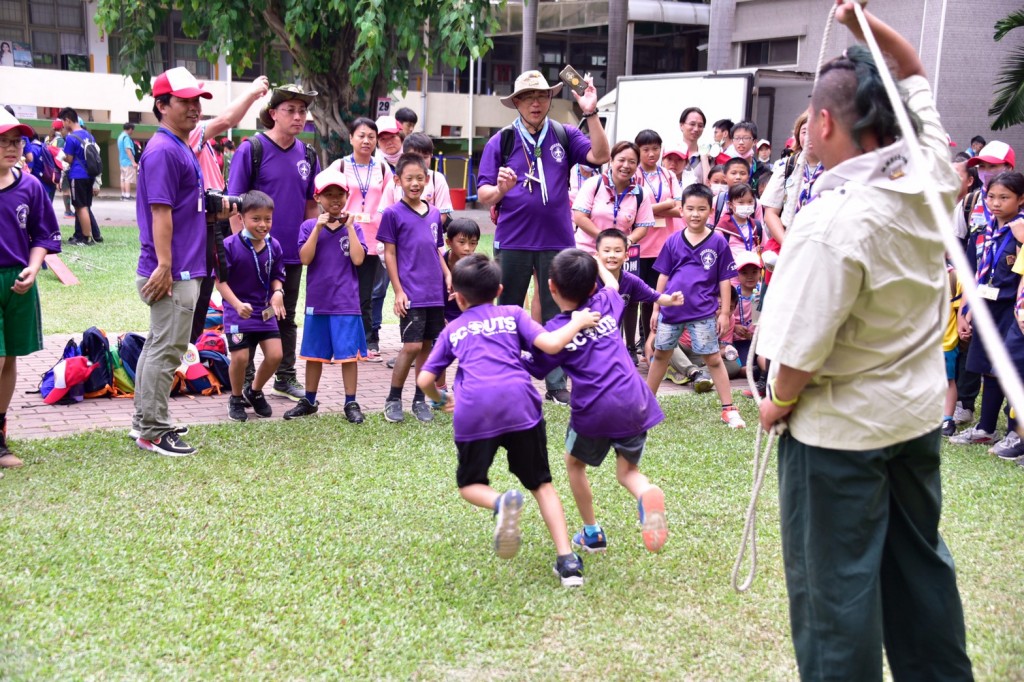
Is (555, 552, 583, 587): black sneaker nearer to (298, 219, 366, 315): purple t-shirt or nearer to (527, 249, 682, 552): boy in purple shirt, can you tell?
(527, 249, 682, 552): boy in purple shirt

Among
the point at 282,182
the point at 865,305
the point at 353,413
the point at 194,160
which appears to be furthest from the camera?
the point at 282,182

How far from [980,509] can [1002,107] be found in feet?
41.8

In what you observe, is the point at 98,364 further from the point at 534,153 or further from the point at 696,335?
the point at 696,335

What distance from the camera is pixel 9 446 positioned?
227 inches

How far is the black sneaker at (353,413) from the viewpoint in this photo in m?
6.56

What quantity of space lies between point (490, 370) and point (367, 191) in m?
4.28

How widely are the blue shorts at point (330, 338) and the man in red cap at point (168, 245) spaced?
39.9 inches

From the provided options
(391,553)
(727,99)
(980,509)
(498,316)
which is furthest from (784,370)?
(727,99)

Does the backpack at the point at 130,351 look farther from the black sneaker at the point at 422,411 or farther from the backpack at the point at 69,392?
the black sneaker at the point at 422,411

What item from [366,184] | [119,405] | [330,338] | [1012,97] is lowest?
[119,405]

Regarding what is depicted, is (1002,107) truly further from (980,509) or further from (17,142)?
(17,142)

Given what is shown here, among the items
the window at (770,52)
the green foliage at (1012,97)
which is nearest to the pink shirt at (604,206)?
the green foliage at (1012,97)

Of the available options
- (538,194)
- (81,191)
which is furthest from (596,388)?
(81,191)

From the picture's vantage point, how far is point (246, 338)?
660cm
